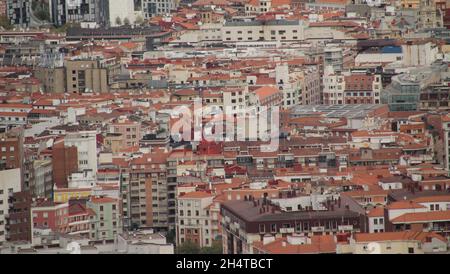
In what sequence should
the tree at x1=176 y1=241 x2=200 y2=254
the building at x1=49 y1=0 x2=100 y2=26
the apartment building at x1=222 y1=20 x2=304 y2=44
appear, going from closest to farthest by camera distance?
the tree at x1=176 y1=241 x2=200 y2=254
the apartment building at x1=222 y1=20 x2=304 y2=44
the building at x1=49 y1=0 x2=100 y2=26

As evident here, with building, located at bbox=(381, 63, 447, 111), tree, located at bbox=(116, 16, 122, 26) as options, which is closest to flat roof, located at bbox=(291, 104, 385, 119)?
building, located at bbox=(381, 63, 447, 111)

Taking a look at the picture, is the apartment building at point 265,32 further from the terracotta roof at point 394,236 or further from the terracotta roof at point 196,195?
the terracotta roof at point 394,236

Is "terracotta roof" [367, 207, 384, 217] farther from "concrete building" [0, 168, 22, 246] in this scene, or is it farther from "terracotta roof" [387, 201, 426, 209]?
"concrete building" [0, 168, 22, 246]

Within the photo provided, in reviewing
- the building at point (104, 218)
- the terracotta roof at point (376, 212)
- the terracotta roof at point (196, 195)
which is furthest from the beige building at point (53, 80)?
the terracotta roof at point (376, 212)

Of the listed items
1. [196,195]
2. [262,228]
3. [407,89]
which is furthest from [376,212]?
[407,89]

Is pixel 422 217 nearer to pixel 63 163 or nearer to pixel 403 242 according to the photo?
pixel 403 242

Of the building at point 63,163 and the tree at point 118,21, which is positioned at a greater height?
the tree at point 118,21
